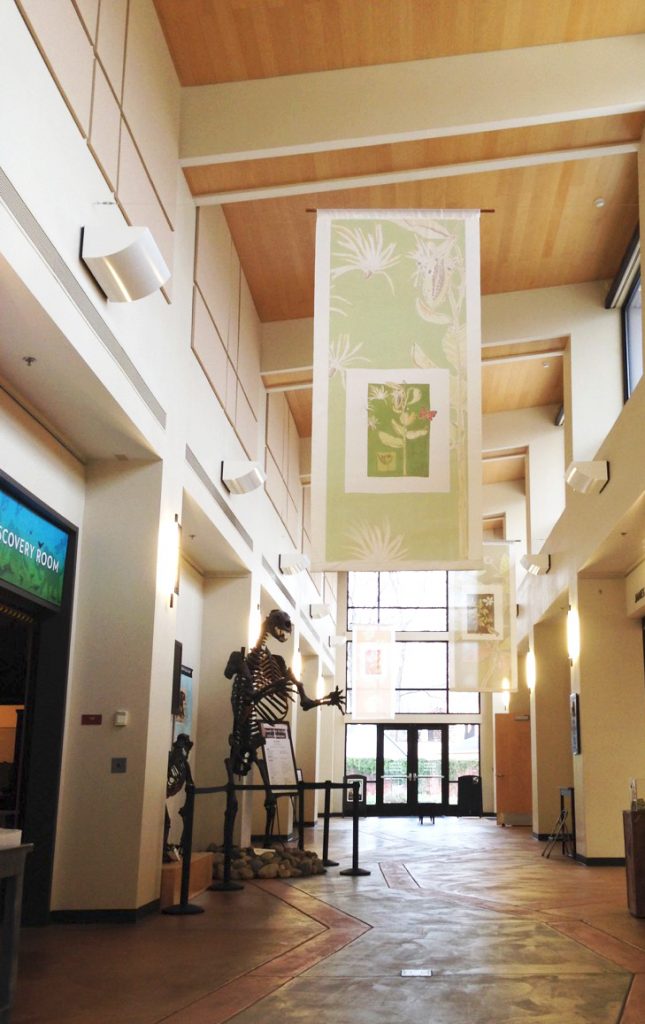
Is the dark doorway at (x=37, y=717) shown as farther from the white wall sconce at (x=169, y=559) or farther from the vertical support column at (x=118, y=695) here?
the white wall sconce at (x=169, y=559)

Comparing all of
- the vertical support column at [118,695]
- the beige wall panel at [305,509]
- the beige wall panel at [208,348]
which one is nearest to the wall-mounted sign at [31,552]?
the vertical support column at [118,695]

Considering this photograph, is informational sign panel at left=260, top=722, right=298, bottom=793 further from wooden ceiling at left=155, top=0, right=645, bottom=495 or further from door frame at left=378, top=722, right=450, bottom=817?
door frame at left=378, top=722, right=450, bottom=817

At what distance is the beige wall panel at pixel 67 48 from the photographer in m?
5.39

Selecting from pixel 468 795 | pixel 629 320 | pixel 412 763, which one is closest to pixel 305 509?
pixel 629 320

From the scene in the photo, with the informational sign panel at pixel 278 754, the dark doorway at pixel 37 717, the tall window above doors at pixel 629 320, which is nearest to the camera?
the dark doorway at pixel 37 717

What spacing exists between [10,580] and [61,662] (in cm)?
106

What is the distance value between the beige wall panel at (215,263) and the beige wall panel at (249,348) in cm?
89

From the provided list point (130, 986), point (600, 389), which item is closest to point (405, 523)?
point (130, 986)

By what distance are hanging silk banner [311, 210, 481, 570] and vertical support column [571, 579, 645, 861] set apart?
18.4 feet

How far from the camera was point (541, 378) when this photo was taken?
15875 mm

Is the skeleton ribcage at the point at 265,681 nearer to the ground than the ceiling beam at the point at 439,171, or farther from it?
nearer to the ground

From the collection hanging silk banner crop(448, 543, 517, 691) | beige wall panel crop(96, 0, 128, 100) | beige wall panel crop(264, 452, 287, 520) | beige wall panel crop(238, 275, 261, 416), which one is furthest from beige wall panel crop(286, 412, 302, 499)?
beige wall panel crop(96, 0, 128, 100)

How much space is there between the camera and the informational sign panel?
38.9 feet

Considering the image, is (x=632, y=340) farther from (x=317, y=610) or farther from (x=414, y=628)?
(x=414, y=628)
